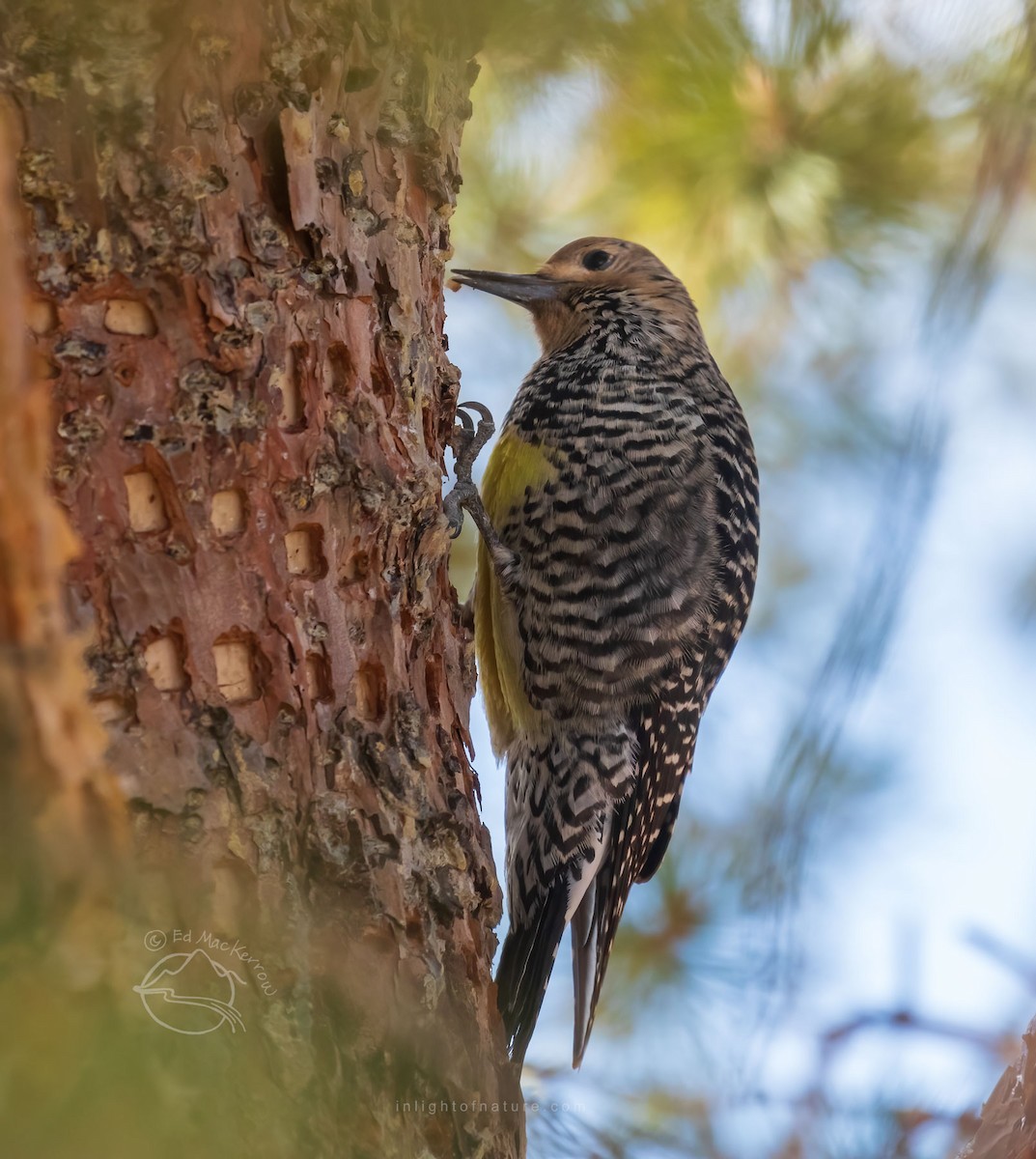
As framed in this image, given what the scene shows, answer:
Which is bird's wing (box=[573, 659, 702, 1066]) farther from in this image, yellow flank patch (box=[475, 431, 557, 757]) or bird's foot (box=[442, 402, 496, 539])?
bird's foot (box=[442, 402, 496, 539])

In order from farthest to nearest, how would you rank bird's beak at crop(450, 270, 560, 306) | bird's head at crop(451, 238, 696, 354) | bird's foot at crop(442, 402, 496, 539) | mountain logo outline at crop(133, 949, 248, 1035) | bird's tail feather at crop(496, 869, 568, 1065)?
bird's head at crop(451, 238, 696, 354) < bird's beak at crop(450, 270, 560, 306) < bird's foot at crop(442, 402, 496, 539) < bird's tail feather at crop(496, 869, 568, 1065) < mountain logo outline at crop(133, 949, 248, 1035)

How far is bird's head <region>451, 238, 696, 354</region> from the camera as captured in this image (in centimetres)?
371

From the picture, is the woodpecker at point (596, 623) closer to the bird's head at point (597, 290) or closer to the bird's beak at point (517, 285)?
the bird's beak at point (517, 285)

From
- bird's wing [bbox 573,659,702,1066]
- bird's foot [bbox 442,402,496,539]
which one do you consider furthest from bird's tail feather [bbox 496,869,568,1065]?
bird's foot [bbox 442,402,496,539]

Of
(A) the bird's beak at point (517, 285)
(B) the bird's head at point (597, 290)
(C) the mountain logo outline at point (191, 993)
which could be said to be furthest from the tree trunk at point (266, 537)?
(B) the bird's head at point (597, 290)

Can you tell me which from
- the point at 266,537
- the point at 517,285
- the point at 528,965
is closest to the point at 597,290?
the point at 517,285

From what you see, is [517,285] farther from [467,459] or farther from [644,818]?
[644,818]

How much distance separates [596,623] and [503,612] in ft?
0.85

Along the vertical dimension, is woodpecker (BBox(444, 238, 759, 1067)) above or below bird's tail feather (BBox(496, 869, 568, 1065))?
above

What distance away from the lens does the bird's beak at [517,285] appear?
→ 11.6ft

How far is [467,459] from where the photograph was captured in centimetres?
307

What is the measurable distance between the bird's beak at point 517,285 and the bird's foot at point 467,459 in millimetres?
456

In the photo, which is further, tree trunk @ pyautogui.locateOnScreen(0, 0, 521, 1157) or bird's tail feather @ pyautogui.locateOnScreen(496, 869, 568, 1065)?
bird's tail feather @ pyautogui.locateOnScreen(496, 869, 568, 1065)

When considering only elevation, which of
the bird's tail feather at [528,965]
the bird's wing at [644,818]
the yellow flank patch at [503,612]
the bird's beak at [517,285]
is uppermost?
the bird's beak at [517,285]
